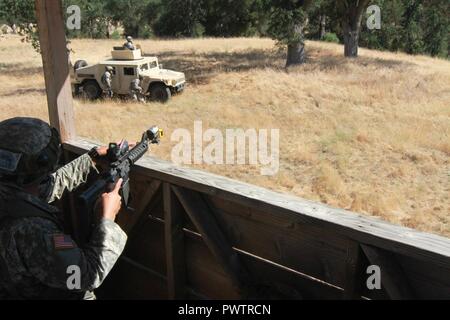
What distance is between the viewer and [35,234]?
180 cm

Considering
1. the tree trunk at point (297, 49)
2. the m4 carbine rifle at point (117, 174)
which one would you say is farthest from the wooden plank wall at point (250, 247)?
the tree trunk at point (297, 49)

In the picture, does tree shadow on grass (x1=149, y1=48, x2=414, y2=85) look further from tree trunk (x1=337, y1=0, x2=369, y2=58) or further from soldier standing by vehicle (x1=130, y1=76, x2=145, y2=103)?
soldier standing by vehicle (x1=130, y1=76, x2=145, y2=103)

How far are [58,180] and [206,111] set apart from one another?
11414 mm

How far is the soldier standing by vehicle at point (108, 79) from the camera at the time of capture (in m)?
15.1

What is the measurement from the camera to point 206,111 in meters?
14.0

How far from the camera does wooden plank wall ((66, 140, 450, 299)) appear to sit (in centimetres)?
186

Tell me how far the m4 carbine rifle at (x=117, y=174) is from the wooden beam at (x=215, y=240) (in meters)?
0.34

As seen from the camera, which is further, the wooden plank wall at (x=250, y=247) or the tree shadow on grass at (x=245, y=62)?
the tree shadow on grass at (x=245, y=62)

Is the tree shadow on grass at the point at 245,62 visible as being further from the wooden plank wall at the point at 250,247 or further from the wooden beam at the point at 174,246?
the wooden beam at the point at 174,246

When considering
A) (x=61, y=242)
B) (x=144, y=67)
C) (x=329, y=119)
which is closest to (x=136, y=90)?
(x=144, y=67)

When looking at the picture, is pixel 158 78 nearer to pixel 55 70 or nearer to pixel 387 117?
pixel 387 117

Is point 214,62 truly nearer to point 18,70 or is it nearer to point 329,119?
point 18,70

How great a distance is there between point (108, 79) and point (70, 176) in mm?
12925

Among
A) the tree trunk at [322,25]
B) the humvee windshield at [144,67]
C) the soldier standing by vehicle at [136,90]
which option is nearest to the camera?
the soldier standing by vehicle at [136,90]
